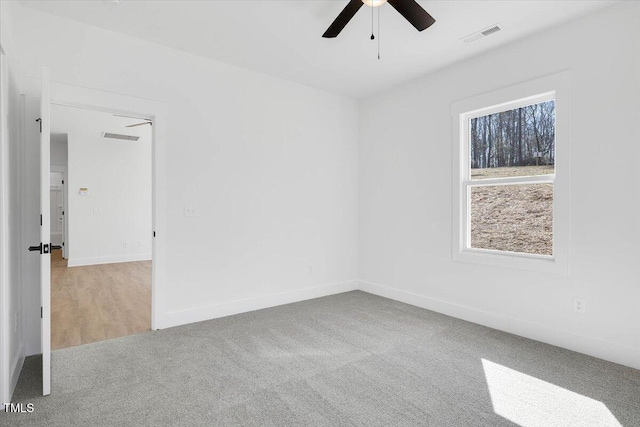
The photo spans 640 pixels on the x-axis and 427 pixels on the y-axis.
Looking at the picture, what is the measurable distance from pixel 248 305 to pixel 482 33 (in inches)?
140

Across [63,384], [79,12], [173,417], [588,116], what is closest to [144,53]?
[79,12]

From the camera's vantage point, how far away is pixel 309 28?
2988 mm

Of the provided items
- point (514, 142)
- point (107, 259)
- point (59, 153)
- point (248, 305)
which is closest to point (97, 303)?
point (248, 305)

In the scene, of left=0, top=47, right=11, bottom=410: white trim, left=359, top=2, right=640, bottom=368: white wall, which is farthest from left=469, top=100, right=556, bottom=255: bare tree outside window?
left=0, top=47, right=11, bottom=410: white trim

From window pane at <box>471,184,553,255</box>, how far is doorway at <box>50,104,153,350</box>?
4276 mm

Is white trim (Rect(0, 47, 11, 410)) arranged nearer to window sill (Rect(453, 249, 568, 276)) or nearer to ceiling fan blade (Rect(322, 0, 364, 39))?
ceiling fan blade (Rect(322, 0, 364, 39))

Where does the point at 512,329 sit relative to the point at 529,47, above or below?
below

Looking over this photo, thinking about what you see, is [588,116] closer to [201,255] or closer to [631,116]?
[631,116]

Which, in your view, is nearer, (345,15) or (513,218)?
(345,15)

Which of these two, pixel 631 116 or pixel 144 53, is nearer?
pixel 631 116

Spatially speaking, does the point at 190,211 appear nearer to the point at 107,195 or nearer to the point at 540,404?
the point at 540,404

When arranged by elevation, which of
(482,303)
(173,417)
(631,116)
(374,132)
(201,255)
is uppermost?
(374,132)

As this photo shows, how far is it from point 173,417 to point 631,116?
370 cm

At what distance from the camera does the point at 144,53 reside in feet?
10.7
